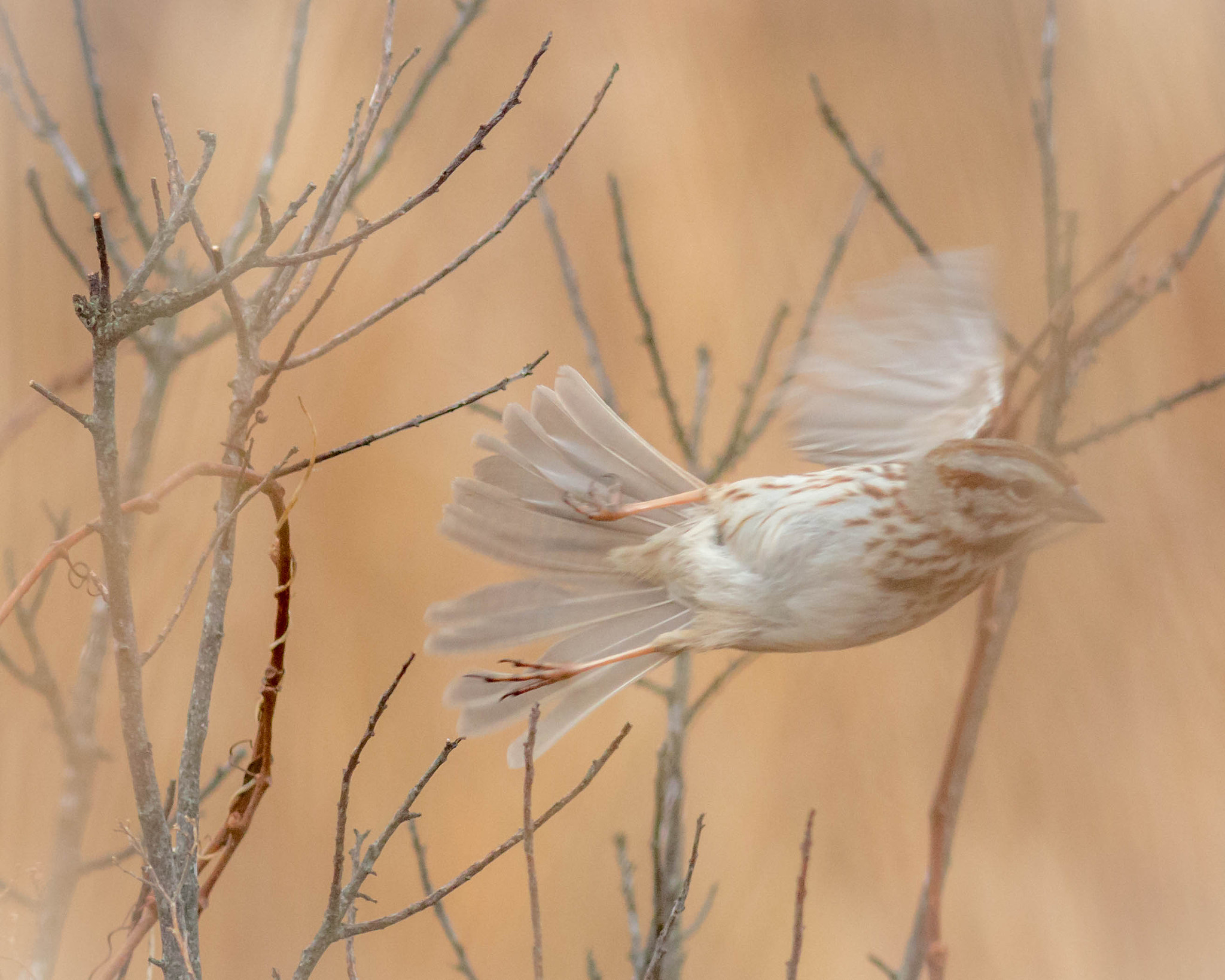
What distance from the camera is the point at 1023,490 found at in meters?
0.83

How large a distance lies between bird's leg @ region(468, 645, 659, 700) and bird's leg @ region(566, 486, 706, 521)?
0.14 m

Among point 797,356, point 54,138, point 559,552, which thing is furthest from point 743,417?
point 54,138

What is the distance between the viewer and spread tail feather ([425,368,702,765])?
0.99 metres

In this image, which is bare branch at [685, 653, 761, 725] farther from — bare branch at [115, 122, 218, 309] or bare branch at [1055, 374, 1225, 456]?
bare branch at [115, 122, 218, 309]

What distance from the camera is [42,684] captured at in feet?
3.28

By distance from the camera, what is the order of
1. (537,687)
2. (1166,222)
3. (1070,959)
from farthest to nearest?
(1070,959), (1166,222), (537,687)

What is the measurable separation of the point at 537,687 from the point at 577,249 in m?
1.02

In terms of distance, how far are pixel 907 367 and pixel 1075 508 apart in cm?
20

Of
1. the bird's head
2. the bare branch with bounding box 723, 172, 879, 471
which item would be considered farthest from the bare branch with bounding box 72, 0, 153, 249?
the bird's head

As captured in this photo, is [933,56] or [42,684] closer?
[42,684]

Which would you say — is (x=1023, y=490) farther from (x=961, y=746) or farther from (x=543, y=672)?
(x=543, y=672)

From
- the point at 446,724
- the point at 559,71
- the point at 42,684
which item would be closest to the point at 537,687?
the point at 42,684

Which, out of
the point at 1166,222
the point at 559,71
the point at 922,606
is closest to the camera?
the point at 922,606

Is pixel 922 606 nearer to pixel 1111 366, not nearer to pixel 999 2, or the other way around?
Answer: pixel 1111 366
